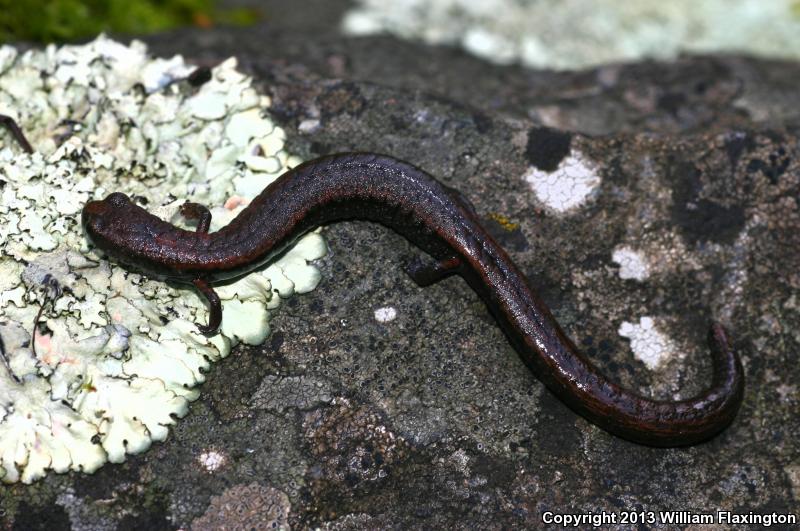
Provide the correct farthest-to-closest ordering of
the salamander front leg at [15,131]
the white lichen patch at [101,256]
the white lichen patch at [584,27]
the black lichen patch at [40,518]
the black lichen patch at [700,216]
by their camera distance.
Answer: the white lichen patch at [584,27] → the black lichen patch at [700,216] → the salamander front leg at [15,131] → the white lichen patch at [101,256] → the black lichen patch at [40,518]

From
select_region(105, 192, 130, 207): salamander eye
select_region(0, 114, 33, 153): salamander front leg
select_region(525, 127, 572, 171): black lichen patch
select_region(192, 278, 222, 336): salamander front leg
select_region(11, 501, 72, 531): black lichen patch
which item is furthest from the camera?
select_region(525, 127, 572, 171): black lichen patch

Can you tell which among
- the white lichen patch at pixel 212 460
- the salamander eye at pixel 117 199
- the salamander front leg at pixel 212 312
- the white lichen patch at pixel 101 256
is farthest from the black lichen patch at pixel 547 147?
the white lichen patch at pixel 212 460

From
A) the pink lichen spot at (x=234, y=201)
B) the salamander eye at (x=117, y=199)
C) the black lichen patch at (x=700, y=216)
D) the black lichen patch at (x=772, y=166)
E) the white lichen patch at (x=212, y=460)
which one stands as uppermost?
the salamander eye at (x=117, y=199)

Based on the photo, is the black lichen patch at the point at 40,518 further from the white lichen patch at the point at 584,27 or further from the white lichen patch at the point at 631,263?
the white lichen patch at the point at 584,27

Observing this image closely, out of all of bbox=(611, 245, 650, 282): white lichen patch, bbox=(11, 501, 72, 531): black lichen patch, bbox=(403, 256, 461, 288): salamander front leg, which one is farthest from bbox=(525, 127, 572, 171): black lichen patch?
bbox=(11, 501, 72, 531): black lichen patch

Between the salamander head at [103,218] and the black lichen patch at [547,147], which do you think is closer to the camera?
the salamander head at [103,218]

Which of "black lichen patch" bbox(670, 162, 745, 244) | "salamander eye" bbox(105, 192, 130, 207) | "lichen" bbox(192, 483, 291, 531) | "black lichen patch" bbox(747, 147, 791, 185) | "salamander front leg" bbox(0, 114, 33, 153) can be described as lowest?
"lichen" bbox(192, 483, 291, 531)

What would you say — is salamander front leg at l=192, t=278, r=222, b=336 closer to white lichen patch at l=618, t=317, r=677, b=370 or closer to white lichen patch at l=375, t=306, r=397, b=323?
white lichen patch at l=375, t=306, r=397, b=323
